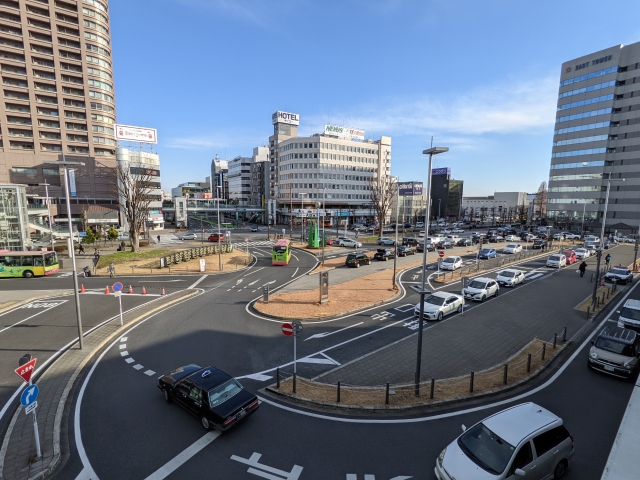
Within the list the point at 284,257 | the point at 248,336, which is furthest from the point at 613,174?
the point at 248,336

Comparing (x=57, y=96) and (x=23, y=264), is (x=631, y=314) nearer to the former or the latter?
(x=23, y=264)

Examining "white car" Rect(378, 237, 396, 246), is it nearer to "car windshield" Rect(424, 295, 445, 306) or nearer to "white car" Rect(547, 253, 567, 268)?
"white car" Rect(547, 253, 567, 268)

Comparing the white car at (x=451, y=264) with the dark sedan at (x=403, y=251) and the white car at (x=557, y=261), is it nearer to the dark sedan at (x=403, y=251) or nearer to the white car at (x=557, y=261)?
the dark sedan at (x=403, y=251)

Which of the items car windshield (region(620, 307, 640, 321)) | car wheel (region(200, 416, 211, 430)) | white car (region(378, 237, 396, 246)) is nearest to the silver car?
car wheel (region(200, 416, 211, 430))

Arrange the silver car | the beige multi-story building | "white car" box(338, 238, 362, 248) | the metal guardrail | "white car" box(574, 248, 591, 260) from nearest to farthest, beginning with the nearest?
the silver car, the metal guardrail, "white car" box(574, 248, 591, 260), "white car" box(338, 238, 362, 248), the beige multi-story building

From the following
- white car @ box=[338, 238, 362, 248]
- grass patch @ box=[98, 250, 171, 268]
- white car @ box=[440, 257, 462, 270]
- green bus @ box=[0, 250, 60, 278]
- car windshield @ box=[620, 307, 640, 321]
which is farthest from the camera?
white car @ box=[338, 238, 362, 248]

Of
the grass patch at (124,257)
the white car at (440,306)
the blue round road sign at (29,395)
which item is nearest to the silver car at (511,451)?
the blue round road sign at (29,395)

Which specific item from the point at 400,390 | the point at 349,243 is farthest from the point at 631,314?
the point at 349,243

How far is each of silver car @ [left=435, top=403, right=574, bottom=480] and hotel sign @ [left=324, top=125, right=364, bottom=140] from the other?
328ft

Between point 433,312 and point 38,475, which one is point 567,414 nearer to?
point 433,312

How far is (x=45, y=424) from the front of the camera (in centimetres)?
966

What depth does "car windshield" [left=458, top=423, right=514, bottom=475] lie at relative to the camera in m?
6.95

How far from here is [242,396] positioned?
9836 millimetres

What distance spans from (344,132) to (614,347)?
9910 centimetres
